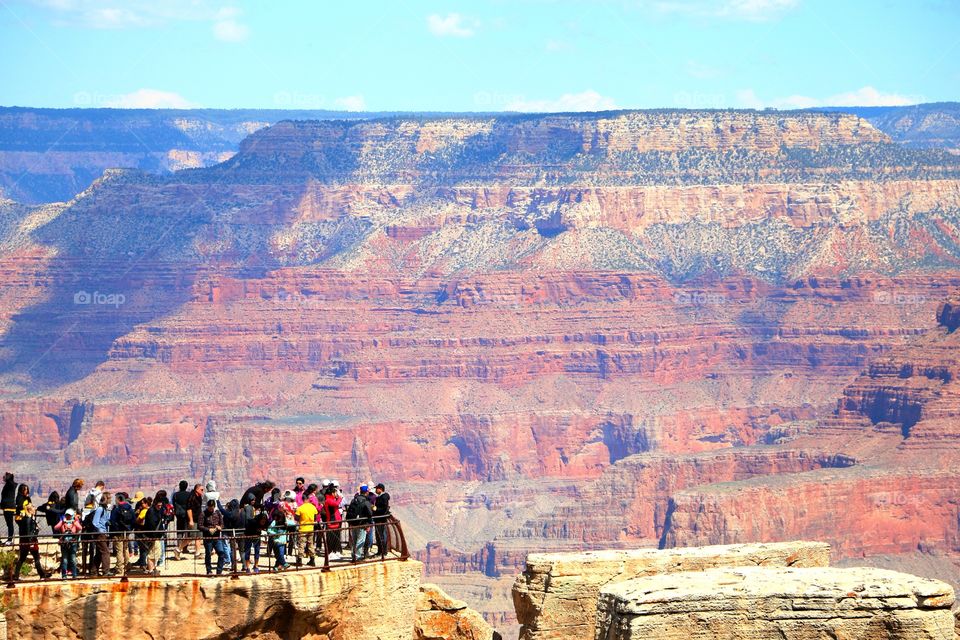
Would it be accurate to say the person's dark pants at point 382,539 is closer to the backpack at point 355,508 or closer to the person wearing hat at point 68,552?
the backpack at point 355,508

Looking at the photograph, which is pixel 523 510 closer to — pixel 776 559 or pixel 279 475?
pixel 279 475

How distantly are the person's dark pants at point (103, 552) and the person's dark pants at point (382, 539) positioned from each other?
103 inches

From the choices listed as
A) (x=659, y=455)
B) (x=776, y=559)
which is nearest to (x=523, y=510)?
(x=659, y=455)

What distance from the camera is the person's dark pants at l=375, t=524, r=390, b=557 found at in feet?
79.1

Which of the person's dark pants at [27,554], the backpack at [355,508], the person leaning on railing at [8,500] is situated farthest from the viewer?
the person leaning on railing at [8,500]

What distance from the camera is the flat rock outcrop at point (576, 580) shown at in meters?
24.1

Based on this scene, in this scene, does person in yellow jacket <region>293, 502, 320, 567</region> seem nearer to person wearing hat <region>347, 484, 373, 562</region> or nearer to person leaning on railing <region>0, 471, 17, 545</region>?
person wearing hat <region>347, 484, 373, 562</region>

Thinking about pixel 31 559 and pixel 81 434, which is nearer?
pixel 31 559

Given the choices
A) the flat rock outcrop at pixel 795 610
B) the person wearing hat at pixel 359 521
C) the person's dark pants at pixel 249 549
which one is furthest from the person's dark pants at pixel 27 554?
the flat rock outcrop at pixel 795 610

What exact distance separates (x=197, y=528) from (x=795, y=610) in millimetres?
6670

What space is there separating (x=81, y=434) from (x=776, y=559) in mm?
171866

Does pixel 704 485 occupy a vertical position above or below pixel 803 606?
below

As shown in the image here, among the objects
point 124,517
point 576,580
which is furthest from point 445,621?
point 124,517

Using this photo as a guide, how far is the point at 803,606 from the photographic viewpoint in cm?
2136
